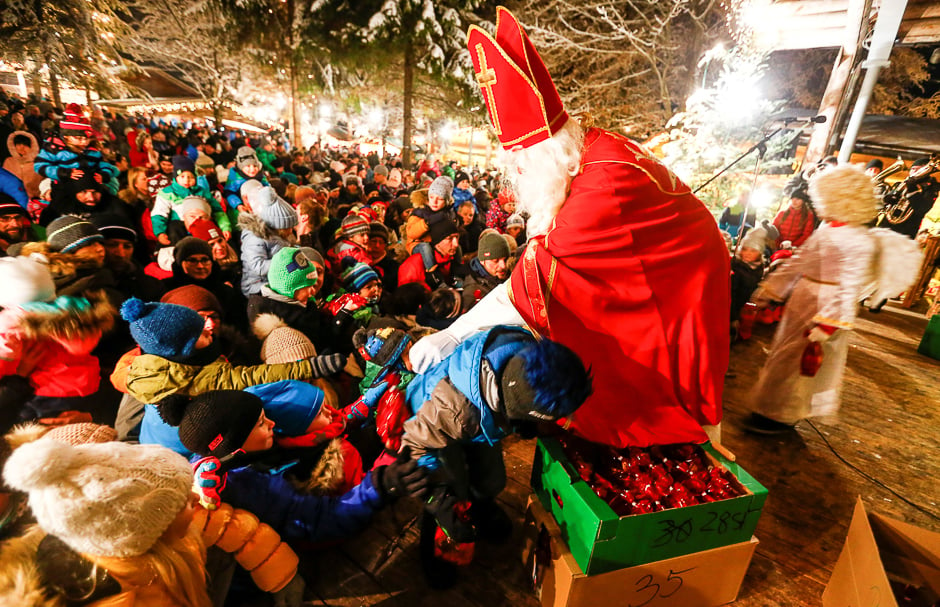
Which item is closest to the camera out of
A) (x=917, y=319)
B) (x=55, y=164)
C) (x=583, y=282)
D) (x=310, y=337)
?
(x=583, y=282)

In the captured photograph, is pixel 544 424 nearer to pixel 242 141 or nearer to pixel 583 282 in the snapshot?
pixel 583 282

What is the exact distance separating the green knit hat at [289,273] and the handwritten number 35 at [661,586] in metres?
2.65

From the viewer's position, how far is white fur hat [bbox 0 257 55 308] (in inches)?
82.4

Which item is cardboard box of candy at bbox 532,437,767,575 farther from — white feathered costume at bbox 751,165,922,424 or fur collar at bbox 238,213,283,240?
fur collar at bbox 238,213,283,240

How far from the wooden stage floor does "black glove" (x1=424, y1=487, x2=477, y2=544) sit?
0.45 metres

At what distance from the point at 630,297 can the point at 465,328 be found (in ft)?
2.81

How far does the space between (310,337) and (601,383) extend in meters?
2.03

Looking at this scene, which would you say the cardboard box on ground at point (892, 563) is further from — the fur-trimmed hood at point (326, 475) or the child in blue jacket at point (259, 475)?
the fur-trimmed hood at point (326, 475)

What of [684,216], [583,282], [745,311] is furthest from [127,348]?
[745,311]

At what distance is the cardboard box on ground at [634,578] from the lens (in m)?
1.78

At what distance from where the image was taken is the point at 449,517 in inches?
72.7

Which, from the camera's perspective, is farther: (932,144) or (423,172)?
(423,172)

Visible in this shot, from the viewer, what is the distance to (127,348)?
10.3 feet

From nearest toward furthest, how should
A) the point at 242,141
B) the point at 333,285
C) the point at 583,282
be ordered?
the point at 583,282 < the point at 333,285 < the point at 242,141
